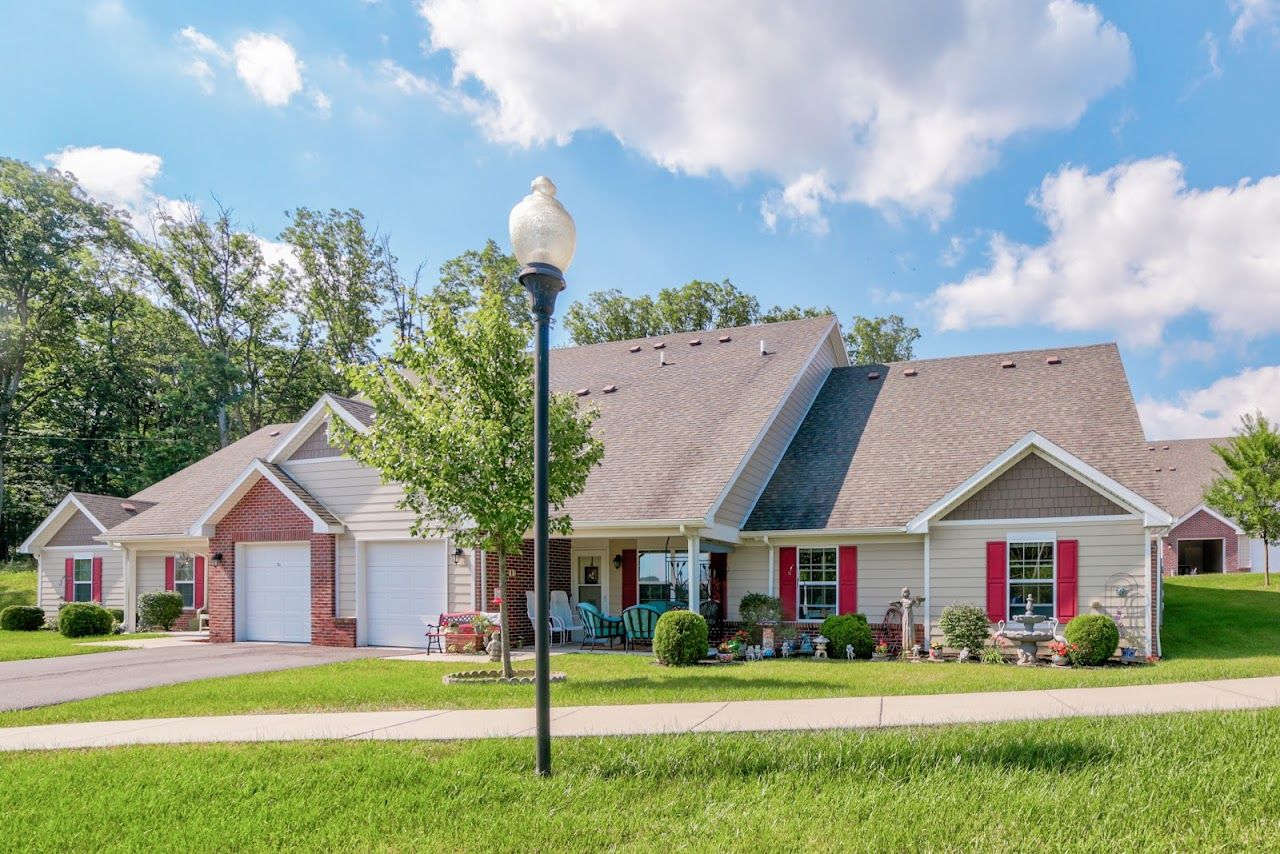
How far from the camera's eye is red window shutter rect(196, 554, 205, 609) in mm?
23500

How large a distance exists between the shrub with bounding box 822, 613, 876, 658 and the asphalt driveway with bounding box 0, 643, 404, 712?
826cm

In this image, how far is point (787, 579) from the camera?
17000 mm

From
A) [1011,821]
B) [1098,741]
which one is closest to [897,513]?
[1098,741]

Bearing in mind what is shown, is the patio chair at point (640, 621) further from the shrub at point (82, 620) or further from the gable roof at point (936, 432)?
the shrub at point (82, 620)

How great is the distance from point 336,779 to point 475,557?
1098cm

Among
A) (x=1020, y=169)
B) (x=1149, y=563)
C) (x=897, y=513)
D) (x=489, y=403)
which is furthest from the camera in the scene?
(x=1020, y=169)

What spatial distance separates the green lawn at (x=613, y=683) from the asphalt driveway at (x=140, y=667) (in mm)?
919

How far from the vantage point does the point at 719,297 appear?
41594 millimetres

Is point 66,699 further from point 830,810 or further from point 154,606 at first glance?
point 154,606

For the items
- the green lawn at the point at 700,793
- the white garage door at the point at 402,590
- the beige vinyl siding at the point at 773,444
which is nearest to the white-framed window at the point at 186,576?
the white garage door at the point at 402,590

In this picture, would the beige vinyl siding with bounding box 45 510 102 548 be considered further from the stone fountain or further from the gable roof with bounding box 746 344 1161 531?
the stone fountain

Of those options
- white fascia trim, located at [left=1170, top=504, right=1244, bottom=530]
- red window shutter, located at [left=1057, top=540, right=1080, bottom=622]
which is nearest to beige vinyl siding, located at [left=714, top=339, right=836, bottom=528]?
red window shutter, located at [left=1057, top=540, right=1080, bottom=622]

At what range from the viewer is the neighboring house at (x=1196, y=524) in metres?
35.7

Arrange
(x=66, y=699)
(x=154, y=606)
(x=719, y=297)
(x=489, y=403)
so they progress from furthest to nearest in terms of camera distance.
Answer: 1. (x=719, y=297)
2. (x=154, y=606)
3. (x=489, y=403)
4. (x=66, y=699)
